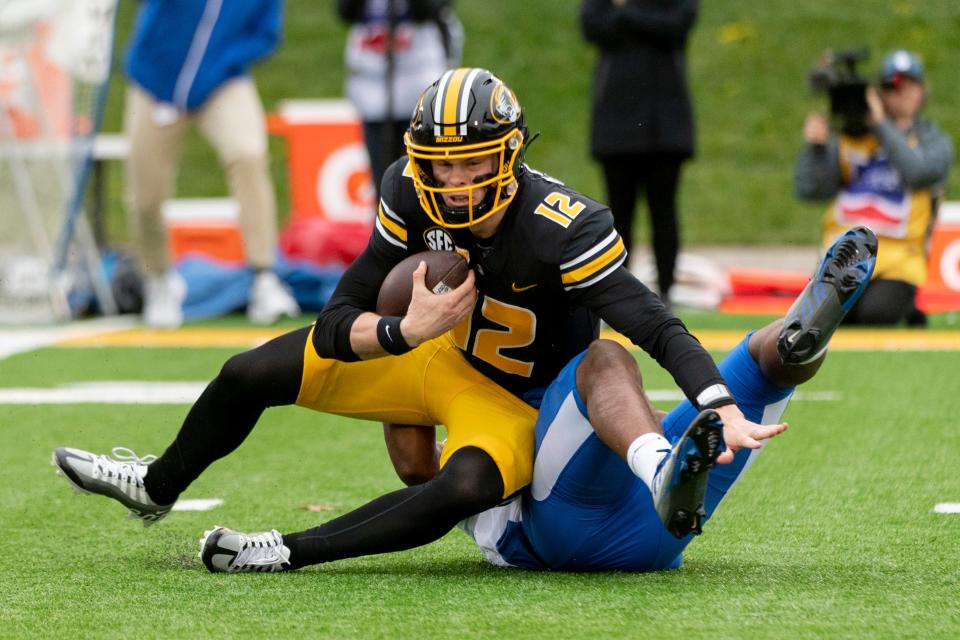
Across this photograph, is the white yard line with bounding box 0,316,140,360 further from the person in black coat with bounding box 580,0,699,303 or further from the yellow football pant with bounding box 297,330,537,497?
the yellow football pant with bounding box 297,330,537,497

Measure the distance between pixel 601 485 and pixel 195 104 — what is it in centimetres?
472

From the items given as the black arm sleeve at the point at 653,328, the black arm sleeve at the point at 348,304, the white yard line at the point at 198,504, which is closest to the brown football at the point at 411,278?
the black arm sleeve at the point at 348,304

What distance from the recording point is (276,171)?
1402 centimetres

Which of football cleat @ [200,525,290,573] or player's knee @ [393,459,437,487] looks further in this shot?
player's knee @ [393,459,437,487]

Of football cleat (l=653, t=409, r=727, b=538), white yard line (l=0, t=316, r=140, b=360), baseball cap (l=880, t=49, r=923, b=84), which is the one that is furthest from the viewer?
baseball cap (l=880, t=49, r=923, b=84)

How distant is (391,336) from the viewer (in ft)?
11.3

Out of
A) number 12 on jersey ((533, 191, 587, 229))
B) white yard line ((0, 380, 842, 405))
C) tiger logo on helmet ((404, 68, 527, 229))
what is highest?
tiger logo on helmet ((404, 68, 527, 229))

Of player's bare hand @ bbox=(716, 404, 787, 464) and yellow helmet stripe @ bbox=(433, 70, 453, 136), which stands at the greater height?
yellow helmet stripe @ bbox=(433, 70, 453, 136)

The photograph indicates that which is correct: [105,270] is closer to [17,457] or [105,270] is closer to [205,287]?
[205,287]

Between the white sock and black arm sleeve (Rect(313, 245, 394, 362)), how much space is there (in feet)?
2.37

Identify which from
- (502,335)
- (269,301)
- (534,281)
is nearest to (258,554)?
(502,335)

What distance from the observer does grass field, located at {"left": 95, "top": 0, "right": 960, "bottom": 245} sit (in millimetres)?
13117

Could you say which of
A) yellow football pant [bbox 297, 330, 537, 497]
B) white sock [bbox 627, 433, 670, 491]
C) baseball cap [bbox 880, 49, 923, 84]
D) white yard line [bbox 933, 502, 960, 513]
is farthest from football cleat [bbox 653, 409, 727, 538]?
baseball cap [bbox 880, 49, 923, 84]

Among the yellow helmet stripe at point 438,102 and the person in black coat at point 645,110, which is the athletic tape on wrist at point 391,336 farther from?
the person in black coat at point 645,110
